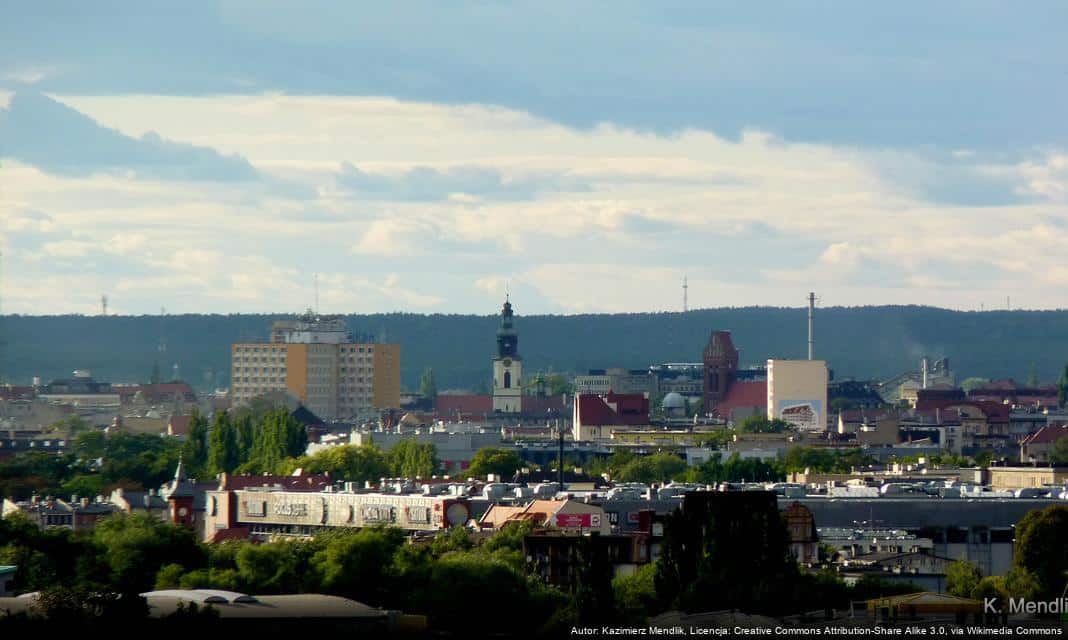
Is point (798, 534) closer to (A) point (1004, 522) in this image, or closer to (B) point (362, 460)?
(A) point (1004, 522)

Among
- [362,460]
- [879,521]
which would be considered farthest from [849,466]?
[879,521]

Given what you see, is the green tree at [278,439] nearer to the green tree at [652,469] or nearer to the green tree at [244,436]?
the green tree at [244,436]

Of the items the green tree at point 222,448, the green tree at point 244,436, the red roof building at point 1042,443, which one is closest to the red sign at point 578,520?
the green tree at point 222,448

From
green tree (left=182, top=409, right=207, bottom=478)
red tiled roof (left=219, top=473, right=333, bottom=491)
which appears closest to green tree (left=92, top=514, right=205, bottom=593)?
red tiled roof (left=219, top=473, right=333, bottom=491)

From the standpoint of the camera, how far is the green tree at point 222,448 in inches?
6609

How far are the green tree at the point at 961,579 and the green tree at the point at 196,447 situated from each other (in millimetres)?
86385

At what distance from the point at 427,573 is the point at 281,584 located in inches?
126

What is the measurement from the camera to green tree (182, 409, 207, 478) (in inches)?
6644

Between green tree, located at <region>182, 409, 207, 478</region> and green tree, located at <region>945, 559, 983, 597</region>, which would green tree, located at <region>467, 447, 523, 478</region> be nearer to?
green tree, located at <region>182, 409, 207, 478</region>

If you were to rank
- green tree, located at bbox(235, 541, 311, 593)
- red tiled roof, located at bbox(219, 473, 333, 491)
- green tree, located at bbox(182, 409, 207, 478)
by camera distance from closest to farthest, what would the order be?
green tree, located at bbox(235, 541, 311, 593) → red tiled roof, located at bbox(219, 473, 333, 491) → green tree, located at bbox(182, 409, 207, 478)

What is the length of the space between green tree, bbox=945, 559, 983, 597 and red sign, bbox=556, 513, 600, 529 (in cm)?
1489

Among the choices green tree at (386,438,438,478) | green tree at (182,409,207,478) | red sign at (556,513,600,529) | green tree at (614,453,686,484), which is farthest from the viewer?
green tree at (182,409,207,478)

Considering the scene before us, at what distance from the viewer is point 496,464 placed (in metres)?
157

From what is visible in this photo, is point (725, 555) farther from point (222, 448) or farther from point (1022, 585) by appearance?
point (222, 448)
